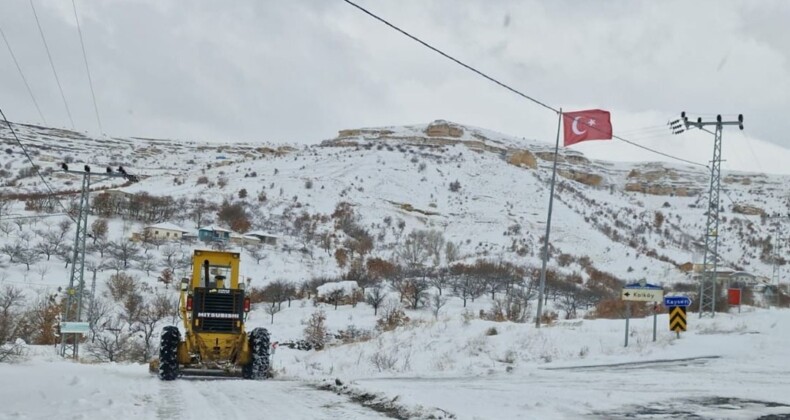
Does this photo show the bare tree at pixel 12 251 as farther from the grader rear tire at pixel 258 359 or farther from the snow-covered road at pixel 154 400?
the snow-covered road at pixel 154 400

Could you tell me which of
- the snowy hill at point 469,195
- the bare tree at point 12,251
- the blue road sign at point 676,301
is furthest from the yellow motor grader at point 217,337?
the snowy hill at point 469,195

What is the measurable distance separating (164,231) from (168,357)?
222 ft

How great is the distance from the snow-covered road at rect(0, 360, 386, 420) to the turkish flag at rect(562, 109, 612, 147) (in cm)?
1604

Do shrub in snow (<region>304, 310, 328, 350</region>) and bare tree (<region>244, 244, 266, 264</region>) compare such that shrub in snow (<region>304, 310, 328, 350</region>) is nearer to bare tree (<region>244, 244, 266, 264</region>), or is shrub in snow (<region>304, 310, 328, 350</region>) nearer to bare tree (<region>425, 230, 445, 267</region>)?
bare tree (<region>244, 244, 266, 264</region>)

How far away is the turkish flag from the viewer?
24.8m

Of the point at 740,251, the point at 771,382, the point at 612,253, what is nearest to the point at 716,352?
the point at 771,382

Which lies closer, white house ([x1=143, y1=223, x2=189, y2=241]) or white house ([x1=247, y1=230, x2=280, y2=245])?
white house ([x1=143, y1=223, x2=189, y2=241])

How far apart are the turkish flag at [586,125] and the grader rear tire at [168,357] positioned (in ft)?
53.4

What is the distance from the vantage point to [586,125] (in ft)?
83.0

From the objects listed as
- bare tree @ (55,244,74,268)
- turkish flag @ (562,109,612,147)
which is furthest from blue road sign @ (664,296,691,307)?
bare tree @ (55,244,74,268)

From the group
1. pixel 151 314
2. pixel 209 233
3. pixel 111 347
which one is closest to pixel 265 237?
pixel 209 233

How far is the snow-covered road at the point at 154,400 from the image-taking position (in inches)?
343

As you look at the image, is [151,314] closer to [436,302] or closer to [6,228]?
[436,302]

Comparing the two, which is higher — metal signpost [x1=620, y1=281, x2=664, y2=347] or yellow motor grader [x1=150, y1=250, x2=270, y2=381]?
metal signpost [x1=620, y1=281, x2=664, y2=347]
